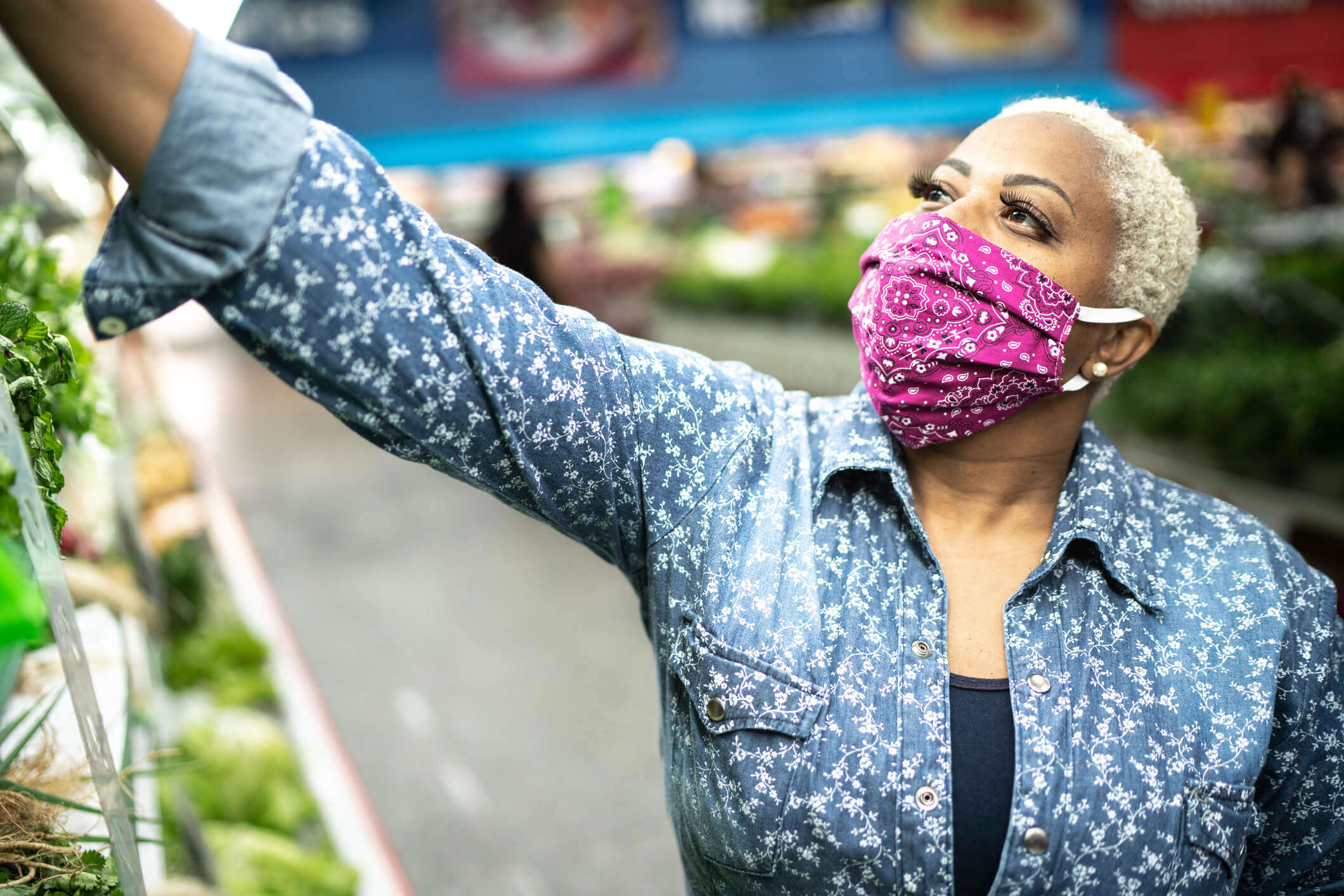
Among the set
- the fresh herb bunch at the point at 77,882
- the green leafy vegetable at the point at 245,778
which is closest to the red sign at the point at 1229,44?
the green leafy vegetable at the point at 245,778

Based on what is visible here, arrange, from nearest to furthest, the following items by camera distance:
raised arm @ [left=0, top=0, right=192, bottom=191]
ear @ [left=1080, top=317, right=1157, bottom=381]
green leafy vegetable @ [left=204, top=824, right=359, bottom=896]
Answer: raised arm @ [left=0, top=0, right=192, bottom=191] < ear @ [left=1080, top=317, right=1157, bottom=381] < green leafy vegetable @ [left=204, top=824, right=359, bottom=896]

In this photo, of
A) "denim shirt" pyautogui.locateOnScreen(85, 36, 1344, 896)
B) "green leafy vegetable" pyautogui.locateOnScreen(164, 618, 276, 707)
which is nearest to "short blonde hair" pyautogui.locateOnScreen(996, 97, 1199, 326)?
"denim shirt" pyautogui.locateOnScreen(85, 36, 1344, 896)

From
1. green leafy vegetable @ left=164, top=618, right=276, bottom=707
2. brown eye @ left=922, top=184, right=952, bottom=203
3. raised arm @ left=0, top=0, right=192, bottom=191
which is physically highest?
brown eye @ left=922, top=184, right=952, bottom=203

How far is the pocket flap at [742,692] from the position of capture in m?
1.05

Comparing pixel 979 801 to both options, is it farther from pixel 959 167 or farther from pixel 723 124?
pixel 723 124

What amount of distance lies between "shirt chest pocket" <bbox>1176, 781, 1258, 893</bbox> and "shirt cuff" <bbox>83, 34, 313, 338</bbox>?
1094mm

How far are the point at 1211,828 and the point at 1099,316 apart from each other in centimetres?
60

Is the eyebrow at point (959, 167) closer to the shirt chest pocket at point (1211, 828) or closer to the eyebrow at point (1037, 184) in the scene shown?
the eyebrow at point (1037, 184)

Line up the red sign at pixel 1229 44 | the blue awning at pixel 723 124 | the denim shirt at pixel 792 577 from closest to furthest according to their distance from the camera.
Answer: the denim shirt at pixel 792 577, the blue awning at pixel 723 124, the red sign at pixel 1229 44

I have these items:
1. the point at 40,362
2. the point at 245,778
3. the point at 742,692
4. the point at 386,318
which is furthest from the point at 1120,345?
the point at 245,778

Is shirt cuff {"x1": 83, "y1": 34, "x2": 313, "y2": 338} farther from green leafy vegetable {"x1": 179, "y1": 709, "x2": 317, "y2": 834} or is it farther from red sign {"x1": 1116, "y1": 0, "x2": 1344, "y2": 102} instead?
red sign {"x1": 1116, "y1": 0, "x2": 1344, "y2": 102}

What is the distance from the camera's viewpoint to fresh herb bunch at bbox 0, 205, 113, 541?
77cm

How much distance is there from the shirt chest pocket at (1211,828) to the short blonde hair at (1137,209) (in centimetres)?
57

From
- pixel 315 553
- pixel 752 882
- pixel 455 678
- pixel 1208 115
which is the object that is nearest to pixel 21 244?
pixel 752 882
